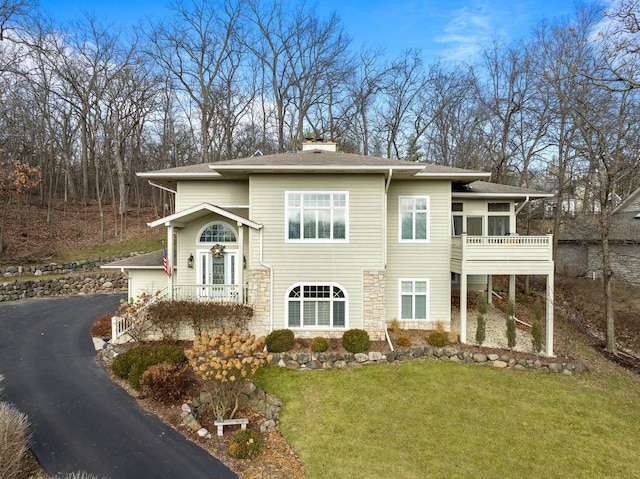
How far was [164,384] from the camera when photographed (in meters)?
7.98

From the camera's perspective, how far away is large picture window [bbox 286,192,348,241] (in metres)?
10.9

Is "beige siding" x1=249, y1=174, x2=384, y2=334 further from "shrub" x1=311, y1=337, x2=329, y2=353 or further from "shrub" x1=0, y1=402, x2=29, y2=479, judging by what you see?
"shrub" x1=0, y1=402, x2=29, y2=479

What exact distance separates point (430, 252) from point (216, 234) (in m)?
7.97

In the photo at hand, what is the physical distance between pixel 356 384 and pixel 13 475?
22.7ft

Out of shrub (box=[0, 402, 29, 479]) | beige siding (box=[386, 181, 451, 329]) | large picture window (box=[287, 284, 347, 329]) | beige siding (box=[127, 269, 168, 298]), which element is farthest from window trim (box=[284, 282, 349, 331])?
shrub (box=[0, 402, 29, 479])

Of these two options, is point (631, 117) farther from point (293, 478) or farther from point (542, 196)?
point (293, 478)

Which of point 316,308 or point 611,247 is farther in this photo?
point 611,247

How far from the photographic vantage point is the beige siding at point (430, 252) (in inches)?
473

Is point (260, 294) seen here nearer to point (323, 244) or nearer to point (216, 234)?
point (323, 244)

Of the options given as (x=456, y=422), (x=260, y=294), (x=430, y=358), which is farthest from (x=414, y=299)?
(x=260, y=294)

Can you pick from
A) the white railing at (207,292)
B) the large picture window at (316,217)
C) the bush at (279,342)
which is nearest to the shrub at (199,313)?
the white railing at (207,292)

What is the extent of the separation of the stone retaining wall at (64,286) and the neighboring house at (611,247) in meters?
28.4

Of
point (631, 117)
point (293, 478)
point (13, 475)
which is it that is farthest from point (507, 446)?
point (631, 117)

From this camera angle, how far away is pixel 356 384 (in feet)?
29.0
